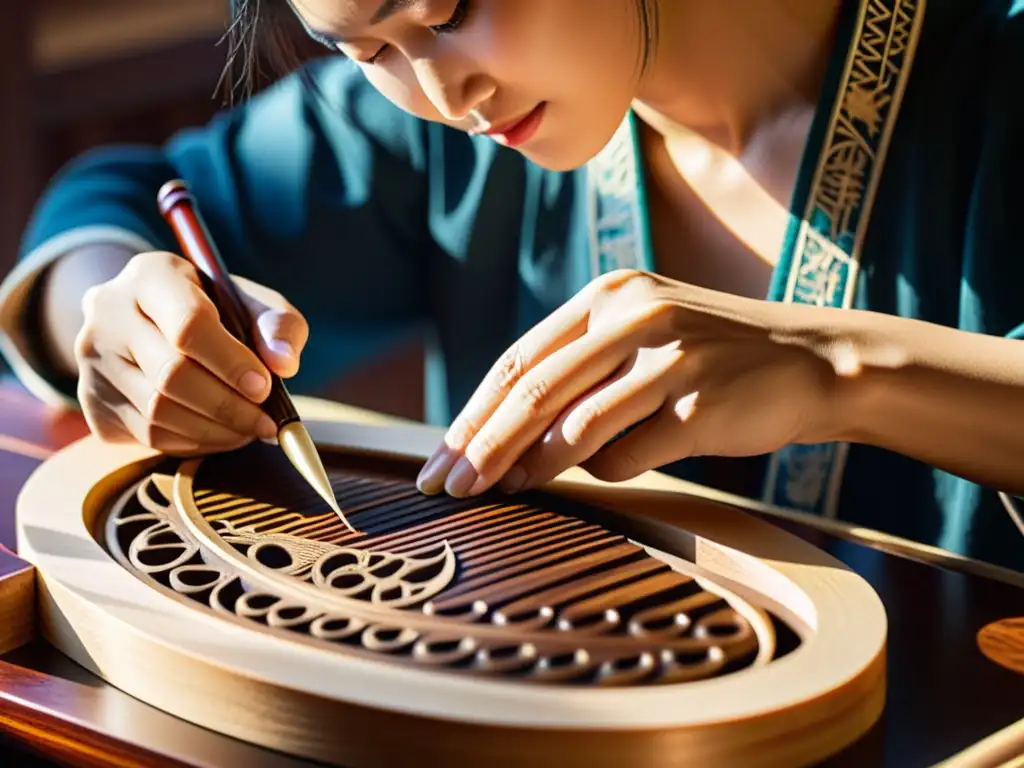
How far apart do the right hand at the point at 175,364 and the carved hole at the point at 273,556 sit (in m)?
0.16

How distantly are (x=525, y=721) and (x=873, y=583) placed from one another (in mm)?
295

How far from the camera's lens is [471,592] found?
1.98 ft

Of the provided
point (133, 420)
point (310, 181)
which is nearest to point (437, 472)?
point (133, 420)

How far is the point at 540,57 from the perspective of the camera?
30.1 inches

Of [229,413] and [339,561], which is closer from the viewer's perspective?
[339,561]

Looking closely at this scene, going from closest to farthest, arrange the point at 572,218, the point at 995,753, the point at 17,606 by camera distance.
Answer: the point at 995,753 < the point at 17,606 < the point at 572,218

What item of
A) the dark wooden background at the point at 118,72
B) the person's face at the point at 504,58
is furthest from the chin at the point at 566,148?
the dark wooden background at the point at 118,72

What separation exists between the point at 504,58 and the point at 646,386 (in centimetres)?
23

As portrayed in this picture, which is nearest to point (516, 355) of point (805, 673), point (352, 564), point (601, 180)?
point (352, 564)

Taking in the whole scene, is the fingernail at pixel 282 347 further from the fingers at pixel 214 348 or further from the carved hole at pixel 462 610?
the carved hole at pixel 462 610

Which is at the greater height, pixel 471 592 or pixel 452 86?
pixel 452 86

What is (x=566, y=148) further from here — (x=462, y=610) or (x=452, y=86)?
(x=462, y=610)

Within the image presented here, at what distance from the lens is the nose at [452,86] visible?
2.45 feet

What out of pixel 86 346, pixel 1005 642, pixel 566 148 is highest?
pixel 566 148
